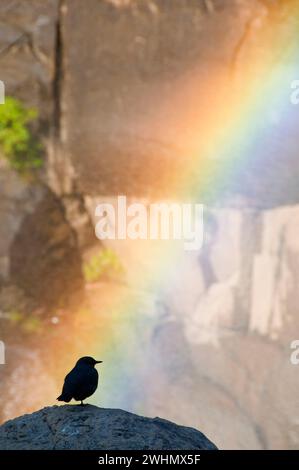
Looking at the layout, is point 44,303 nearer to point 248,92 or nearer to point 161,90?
point 161,90

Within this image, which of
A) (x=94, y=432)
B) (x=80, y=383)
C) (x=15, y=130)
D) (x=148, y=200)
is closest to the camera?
(x=94, y=432)

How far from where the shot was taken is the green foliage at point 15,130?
8320 millimetres

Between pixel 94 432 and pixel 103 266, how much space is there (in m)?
5.64

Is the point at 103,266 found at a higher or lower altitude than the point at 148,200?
lower

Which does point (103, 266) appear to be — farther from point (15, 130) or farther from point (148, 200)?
point (15, 130)

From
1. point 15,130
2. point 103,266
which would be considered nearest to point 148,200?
point 103,266

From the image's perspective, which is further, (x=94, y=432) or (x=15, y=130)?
(x=15, y=130)

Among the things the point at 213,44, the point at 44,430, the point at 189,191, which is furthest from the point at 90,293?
the point at 44,430

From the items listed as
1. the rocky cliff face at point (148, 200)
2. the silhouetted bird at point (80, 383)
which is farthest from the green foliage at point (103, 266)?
the silhouetted bird at point (80, 383)

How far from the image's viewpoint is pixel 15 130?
27.4 feet

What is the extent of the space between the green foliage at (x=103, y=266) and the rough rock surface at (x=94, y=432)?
5256mm

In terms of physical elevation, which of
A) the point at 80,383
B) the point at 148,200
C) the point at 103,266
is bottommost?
the point at 103,266

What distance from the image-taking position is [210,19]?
7684 millimetres

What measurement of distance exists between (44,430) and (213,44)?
5777mm
